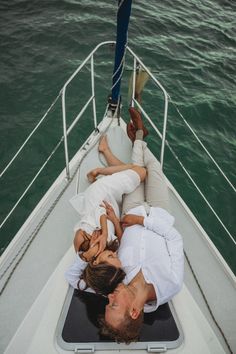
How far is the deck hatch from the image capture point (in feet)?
7.45

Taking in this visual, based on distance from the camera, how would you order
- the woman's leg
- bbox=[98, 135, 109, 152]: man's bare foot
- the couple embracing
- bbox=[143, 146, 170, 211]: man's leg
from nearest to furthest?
the couple embracing
bbox=[143, 146, 170, 211]: man's leg
the woman's leg
bbox=[98, 135, 109, 152]: man's bare foot

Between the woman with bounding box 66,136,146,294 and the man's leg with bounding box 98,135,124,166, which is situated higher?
the man's leg with bounding box 98,135,124,166

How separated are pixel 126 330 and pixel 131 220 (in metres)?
1.06

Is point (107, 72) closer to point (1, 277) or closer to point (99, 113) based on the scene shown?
point (99, 113)

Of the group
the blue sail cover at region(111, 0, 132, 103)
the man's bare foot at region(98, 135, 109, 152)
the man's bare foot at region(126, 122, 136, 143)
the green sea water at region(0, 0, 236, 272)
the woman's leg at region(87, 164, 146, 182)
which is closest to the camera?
the blue sail cover at region(111, 0, 132, 103)

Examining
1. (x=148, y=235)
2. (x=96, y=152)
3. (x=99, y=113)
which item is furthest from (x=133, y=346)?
(x=99, y=113)

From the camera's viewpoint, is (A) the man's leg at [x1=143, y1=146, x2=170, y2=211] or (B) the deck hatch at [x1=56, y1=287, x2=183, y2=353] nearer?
(B) the deck hatch at [x1=56, y1=287, x2=183, y2=353]

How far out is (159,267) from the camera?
2.62m

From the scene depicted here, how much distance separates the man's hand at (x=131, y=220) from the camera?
115 inches

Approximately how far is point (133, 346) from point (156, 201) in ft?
4.88

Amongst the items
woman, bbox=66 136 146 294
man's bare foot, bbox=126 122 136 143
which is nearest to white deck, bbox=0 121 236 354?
woman, bbox=66 136 146 294

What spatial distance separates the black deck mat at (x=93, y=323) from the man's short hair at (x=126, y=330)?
129 millimetres

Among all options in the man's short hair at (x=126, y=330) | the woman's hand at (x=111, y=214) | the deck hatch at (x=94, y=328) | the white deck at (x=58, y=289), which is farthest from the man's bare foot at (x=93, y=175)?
the man's short hair at (x=126, y=330)

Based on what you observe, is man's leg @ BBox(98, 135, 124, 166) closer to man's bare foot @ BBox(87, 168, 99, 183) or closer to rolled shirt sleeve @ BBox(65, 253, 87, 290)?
man's bare foot @ BBox(87, 168, 99, 183)
